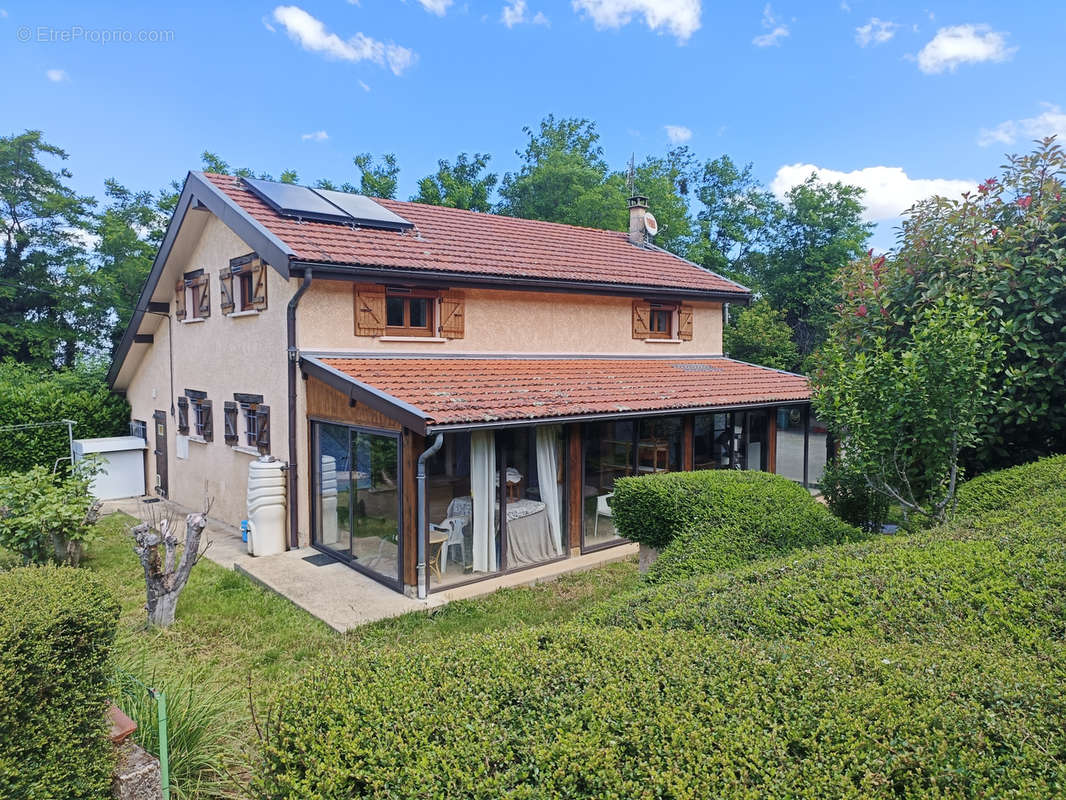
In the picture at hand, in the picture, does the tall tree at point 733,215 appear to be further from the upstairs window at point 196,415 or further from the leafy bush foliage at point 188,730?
the leafy bush foliage at point 188,730

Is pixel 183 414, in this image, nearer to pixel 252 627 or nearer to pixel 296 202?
pixel 296 202

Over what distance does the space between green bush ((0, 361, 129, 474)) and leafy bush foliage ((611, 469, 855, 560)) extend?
52.0ft

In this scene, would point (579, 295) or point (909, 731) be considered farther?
point (579, 295)

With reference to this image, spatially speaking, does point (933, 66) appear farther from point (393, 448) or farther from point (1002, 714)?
point (1002, 714)

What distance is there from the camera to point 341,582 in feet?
31.6

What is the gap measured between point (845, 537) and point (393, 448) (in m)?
6.28

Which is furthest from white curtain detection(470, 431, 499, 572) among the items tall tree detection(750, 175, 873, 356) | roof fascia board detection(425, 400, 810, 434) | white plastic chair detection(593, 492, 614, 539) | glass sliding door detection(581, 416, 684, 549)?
tall tree detection(750, 175, 873, 356)

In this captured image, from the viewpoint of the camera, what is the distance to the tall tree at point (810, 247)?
107ft

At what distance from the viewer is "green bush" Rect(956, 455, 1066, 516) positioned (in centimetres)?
628

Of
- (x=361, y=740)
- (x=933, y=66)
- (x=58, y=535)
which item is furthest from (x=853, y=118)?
(x=58, y=535)

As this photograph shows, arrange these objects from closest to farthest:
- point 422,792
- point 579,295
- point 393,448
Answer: point 422,792 < point 393,448 < point 579,295

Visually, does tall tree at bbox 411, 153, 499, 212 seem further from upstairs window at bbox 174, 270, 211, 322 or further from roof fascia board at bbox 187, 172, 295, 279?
roof fascia board at bbox 187, 172, 295, 279

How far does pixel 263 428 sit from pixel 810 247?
31.1 meters

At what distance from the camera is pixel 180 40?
12336 mm
